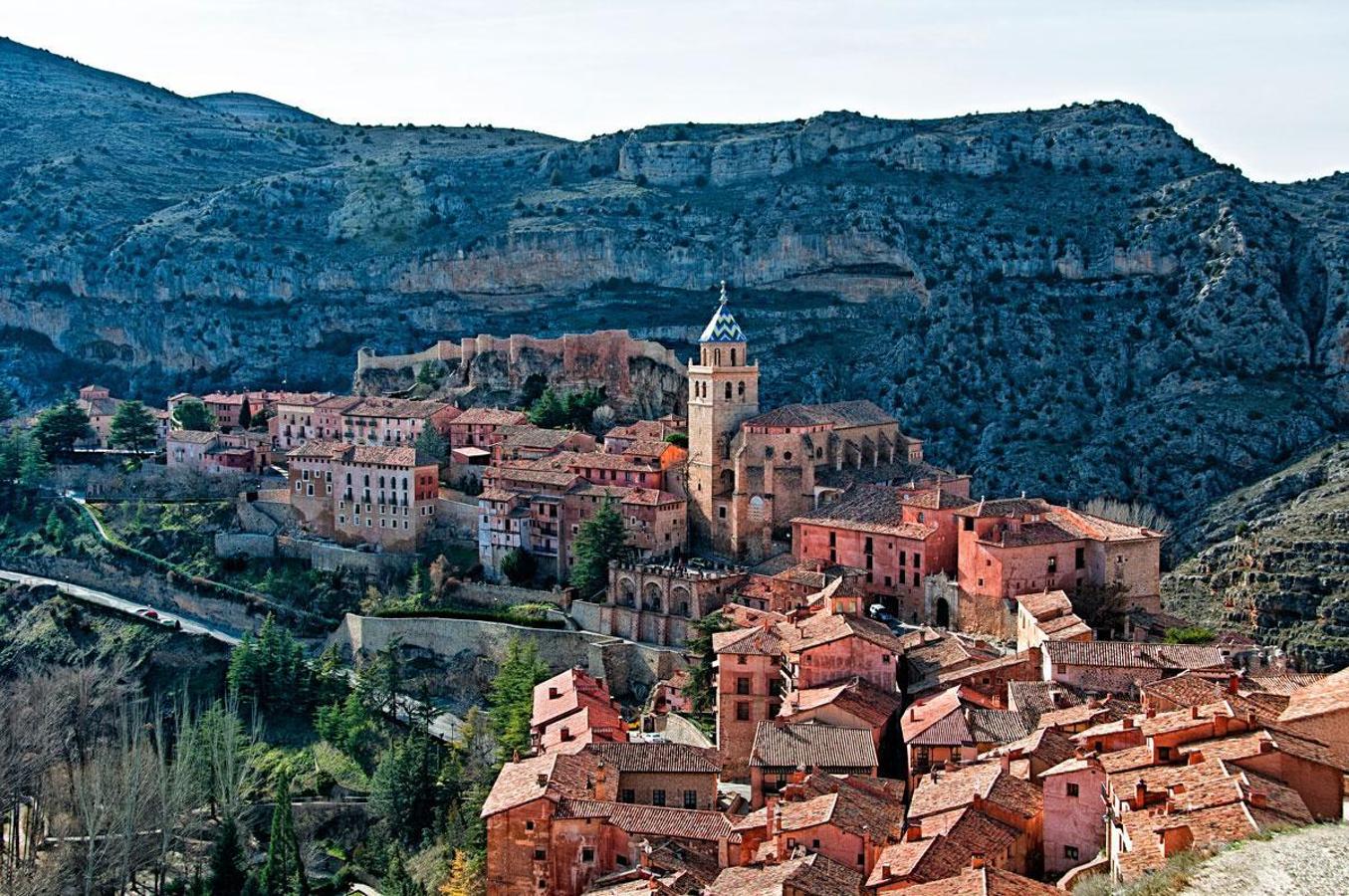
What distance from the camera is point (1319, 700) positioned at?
97.3 ft

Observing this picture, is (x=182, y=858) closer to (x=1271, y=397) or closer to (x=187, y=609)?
(x=187, y=609)

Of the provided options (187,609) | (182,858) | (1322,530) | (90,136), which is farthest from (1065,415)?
(90,136)

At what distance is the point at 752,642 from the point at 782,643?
0.90 m

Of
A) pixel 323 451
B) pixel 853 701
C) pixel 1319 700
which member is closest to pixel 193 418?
pixel 323 451

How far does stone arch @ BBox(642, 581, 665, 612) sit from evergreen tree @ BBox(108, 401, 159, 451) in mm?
37490

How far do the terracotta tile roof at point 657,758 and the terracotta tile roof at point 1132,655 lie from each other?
869 cm

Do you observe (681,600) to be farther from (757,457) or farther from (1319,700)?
(1319,700)

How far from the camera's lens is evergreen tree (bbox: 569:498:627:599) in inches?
A: 2206

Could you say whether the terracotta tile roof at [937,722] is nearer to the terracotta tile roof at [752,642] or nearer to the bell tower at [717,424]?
the terracotta tile roof at [752,642]

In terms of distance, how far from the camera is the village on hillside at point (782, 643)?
29.1 m

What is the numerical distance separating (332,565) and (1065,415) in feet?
120

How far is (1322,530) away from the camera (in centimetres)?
6488

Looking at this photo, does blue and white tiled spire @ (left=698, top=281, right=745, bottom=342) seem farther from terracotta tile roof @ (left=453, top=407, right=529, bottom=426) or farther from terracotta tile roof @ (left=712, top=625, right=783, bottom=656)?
terracotta tile roof @ (left=712, top=625, right=783, bottom=656)

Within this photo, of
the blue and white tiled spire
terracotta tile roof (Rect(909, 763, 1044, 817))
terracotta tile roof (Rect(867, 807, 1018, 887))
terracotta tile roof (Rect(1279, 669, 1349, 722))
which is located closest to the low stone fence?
the blue and white tiled spire
